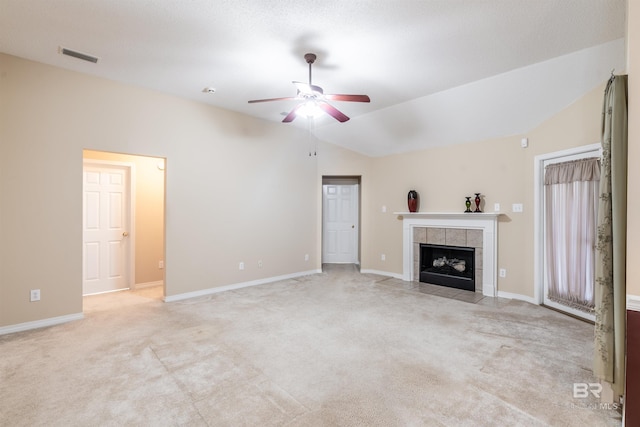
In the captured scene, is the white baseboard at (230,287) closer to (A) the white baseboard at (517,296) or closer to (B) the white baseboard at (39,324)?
(B) the white baseboard at (39,324)

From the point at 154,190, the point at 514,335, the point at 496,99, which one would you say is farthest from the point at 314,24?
the point at 154,190

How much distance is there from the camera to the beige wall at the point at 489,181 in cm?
393

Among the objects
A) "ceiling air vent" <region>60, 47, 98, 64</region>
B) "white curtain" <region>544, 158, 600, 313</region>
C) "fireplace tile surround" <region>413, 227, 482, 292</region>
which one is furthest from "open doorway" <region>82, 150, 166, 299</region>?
"white curtain" <region>544, 158, 600, 313</region>

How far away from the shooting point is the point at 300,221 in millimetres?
6191

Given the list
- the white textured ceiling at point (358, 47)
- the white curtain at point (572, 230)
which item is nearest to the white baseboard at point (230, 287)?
the white textured ceiling at point (358, 47)

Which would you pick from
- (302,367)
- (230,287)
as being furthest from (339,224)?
(302,367)

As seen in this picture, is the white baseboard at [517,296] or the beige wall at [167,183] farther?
the white baseboard at [517,296]

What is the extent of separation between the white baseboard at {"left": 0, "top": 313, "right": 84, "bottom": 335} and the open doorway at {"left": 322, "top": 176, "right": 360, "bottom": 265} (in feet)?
16.2

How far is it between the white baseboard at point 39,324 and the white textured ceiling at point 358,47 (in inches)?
114

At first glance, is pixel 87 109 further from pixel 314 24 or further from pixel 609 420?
pixel 609 420

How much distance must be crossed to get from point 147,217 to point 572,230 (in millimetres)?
6288

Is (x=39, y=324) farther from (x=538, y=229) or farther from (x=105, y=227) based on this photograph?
(x=538, y=229)

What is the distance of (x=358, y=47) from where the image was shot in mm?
3096

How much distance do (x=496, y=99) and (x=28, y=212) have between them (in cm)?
575
